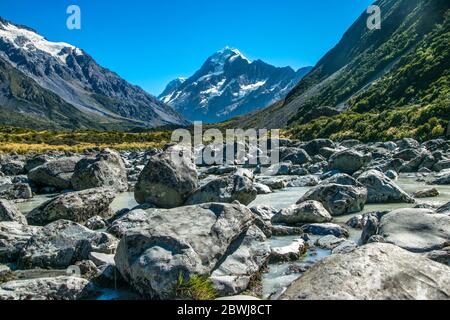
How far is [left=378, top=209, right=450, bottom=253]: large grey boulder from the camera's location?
9.18 meters

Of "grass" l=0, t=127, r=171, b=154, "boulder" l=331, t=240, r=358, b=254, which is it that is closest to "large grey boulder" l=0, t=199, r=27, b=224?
"boulder" l=331, t=240, r=358, b=254

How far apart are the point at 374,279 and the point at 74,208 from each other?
12.9 meters

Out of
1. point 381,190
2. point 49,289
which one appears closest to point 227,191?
point 381,190

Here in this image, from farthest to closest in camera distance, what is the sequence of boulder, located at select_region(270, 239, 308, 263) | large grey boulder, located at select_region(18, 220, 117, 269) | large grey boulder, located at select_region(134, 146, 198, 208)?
large grey boulder, located at select_region(134, 146, 198, 208)
large grey boulder, located at select_region(18, 220, 117, 269)
boulder, located at select_region(270, 239, 308, 263)

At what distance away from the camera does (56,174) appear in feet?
86.1

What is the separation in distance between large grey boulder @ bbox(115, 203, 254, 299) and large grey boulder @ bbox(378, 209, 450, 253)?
3.08 metres

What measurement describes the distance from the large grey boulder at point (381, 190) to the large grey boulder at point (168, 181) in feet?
21.6

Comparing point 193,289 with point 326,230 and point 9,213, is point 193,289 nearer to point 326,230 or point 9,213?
point 326,230

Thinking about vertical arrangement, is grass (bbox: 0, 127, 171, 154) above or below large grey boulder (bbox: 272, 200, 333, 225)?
above

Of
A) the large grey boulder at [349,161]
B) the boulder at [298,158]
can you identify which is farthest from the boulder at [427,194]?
the boulder at [298,158]

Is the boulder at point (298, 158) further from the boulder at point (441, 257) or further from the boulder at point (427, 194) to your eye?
the boulder at point (441, 257)

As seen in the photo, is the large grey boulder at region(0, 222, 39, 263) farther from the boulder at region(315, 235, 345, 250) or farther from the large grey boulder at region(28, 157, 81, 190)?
the large grey boulder at region(28, 157, 81, 190)

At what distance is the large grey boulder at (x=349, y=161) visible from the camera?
25.7 meters
